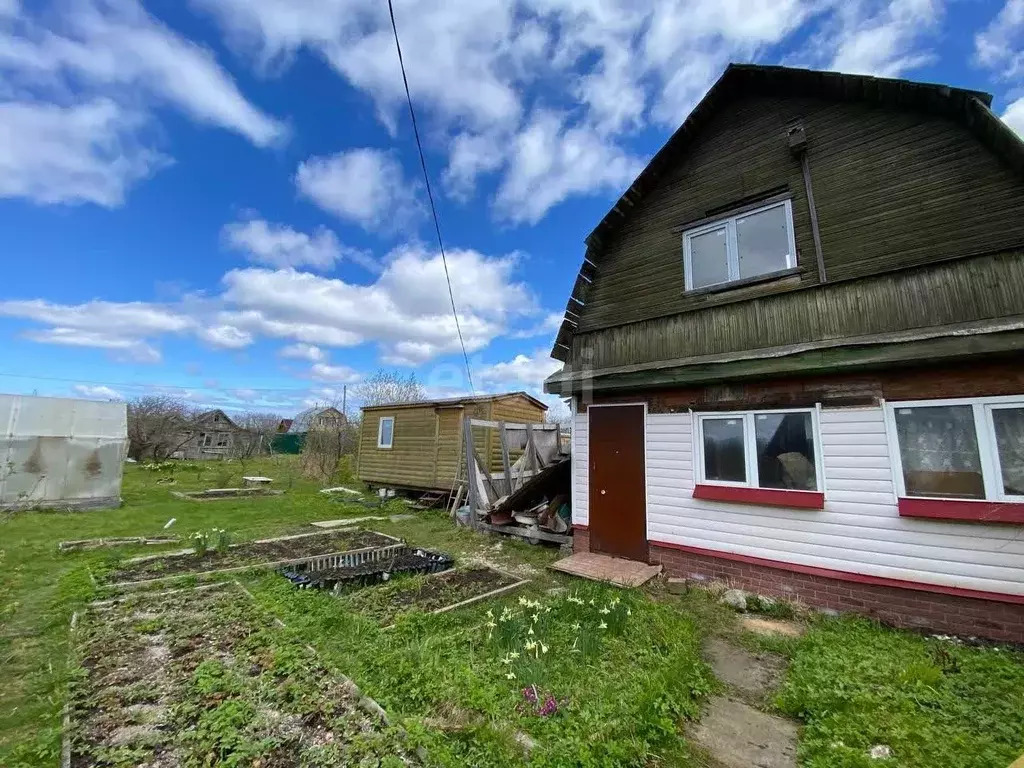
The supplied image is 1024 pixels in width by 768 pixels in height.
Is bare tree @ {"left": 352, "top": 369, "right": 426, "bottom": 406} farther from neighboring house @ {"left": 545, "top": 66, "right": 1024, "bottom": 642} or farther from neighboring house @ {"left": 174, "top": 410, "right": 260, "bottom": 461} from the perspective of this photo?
neighboring house @ {"left": 545, "top": 66, "right": 1024, "bottom": 642}

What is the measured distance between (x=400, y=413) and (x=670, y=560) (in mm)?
11424

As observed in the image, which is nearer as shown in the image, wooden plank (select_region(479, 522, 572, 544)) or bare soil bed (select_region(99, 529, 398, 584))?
bare soil bed (select_region(99, 529, 398, 584))

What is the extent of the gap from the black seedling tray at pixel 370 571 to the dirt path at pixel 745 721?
4088mm

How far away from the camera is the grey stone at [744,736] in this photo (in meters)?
2.65

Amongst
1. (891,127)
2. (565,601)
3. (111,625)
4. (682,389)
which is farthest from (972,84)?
(111,625)

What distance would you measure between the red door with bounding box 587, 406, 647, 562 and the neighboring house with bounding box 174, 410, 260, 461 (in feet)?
95.2

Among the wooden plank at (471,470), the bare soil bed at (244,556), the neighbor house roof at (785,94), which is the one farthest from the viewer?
the wooden plank at (471,470)

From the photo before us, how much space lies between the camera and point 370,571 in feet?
20.1

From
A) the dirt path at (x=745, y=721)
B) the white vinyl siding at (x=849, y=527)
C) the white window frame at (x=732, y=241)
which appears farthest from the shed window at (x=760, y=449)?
the dirt path at (x=745, y=721)

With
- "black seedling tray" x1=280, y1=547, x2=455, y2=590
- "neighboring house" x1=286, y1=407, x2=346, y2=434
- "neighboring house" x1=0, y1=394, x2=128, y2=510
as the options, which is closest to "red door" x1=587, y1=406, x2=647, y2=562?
"black seedling tray" x1=280, y1=547, x2=455, y2=590

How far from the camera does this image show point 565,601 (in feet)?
16.2

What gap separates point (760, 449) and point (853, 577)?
64.6 inches

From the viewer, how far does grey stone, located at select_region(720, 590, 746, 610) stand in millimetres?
5220

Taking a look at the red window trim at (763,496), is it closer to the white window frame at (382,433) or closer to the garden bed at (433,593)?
the garden bed at (433,593)
